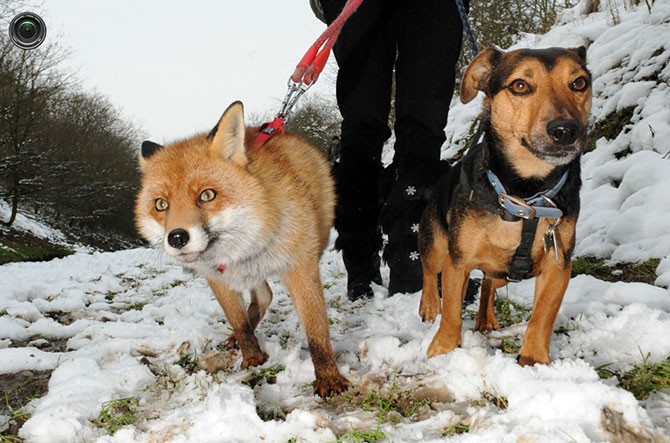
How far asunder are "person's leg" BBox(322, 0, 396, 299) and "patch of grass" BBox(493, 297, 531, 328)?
1.14m

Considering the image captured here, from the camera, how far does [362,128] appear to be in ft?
13.8

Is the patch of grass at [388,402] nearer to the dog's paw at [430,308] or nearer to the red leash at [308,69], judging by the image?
the dog's paw at [430,308]

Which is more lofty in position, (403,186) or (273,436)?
(403,186)

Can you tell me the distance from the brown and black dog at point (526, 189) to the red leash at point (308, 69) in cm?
A: 101

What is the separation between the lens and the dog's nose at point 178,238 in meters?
2.25

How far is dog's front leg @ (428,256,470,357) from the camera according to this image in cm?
267

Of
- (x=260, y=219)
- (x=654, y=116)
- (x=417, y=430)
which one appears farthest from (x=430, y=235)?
(x=654, y=116)

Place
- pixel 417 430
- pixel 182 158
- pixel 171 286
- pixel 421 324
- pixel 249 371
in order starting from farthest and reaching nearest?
pixel 171 286
pixel 421 324
pixel 249 371
pixel 182 158
pixel 417 430

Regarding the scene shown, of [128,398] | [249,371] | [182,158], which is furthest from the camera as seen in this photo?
[249,371]

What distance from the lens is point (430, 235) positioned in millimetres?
3389

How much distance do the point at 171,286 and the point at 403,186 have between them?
3509 mm

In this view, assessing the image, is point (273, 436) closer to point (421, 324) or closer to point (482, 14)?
point (421, 324)

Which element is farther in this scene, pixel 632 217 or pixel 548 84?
pixel 632 217

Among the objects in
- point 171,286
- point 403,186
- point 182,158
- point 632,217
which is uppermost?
point 182,158
